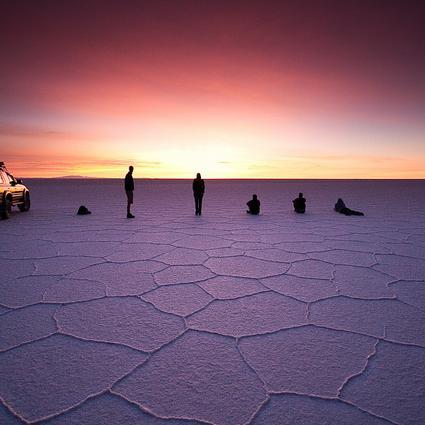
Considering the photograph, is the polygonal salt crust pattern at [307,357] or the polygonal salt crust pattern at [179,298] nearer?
the polygonal salt crust pattern at [307,357]

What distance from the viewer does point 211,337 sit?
2.50 m

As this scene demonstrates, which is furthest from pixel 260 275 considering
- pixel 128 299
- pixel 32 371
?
pixel 32 371

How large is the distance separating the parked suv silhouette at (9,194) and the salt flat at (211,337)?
4.64m

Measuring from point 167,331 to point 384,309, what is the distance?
6.70ft

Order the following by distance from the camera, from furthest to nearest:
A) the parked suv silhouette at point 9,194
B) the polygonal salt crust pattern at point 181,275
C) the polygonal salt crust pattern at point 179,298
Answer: the parked suv silhouette at point 9,194
the polygonal salt crust pattern at point 181,275
the polygonal salt crust pattern at point 179,298

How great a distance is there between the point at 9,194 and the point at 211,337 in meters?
9.21

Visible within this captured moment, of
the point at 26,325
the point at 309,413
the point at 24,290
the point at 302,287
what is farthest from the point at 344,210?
the point at 26,325

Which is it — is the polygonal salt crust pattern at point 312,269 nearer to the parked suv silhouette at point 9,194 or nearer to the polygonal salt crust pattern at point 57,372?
the polygonal salt crust pattern at point 57,372

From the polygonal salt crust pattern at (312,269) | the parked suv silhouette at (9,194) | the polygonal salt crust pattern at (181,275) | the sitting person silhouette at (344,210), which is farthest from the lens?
the sitting person silhouette at (344,210)

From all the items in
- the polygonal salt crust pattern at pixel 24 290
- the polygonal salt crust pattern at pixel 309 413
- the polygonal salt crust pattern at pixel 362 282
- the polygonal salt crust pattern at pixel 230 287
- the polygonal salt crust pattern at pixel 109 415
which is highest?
the polygonal salt crust pattern at pixel 362 282

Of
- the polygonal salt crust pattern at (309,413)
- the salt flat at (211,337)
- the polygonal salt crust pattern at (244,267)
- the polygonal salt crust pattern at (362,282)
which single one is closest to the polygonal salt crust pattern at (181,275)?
the salt flat at (211,337)

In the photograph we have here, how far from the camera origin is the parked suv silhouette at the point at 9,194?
29.4 feet

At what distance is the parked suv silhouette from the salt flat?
15.2ft

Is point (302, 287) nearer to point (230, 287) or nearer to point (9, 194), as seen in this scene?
point (230, 287)
